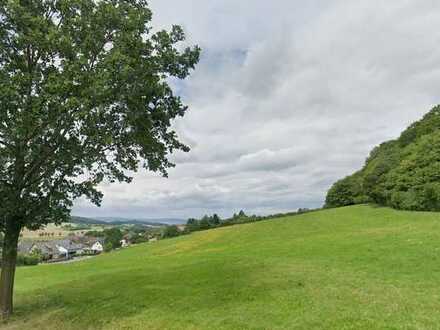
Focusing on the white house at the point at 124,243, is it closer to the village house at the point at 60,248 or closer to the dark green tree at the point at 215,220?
the village house at the point at 60,248

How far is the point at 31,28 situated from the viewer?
43.7ft

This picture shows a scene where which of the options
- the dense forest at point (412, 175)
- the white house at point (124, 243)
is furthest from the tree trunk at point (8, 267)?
the white house at point (124, 243)

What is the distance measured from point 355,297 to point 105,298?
34.0 feet

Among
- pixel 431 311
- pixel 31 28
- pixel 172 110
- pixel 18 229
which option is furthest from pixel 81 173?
pixel 431 311

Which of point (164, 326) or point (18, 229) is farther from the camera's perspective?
point (18, 229)

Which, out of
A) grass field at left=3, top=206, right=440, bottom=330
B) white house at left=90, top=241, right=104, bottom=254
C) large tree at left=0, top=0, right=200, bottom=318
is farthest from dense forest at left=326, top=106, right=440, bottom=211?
white house at left=90, top=241, right=104, bottom=254

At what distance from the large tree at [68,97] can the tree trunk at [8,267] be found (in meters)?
0.04

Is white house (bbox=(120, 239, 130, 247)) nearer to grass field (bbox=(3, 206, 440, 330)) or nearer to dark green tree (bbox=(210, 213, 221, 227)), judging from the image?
dark green tree (bbox=(210, 213, 221, 227))

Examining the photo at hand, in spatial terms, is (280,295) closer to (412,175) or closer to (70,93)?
(70,93)

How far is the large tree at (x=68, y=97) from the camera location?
12.3 meters

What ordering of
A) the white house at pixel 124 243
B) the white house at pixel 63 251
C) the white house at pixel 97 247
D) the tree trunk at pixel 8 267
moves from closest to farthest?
the tree trunk at pixel 8 267, the white house at pixel 124 243, the white house at pixel 63 251, the white house at pixel 97 247

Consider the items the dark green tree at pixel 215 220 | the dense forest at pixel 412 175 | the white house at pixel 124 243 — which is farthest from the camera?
the white house at pixel 124 243

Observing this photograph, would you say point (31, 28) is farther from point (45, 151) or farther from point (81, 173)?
point (81, 173)

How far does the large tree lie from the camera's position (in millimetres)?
12297
